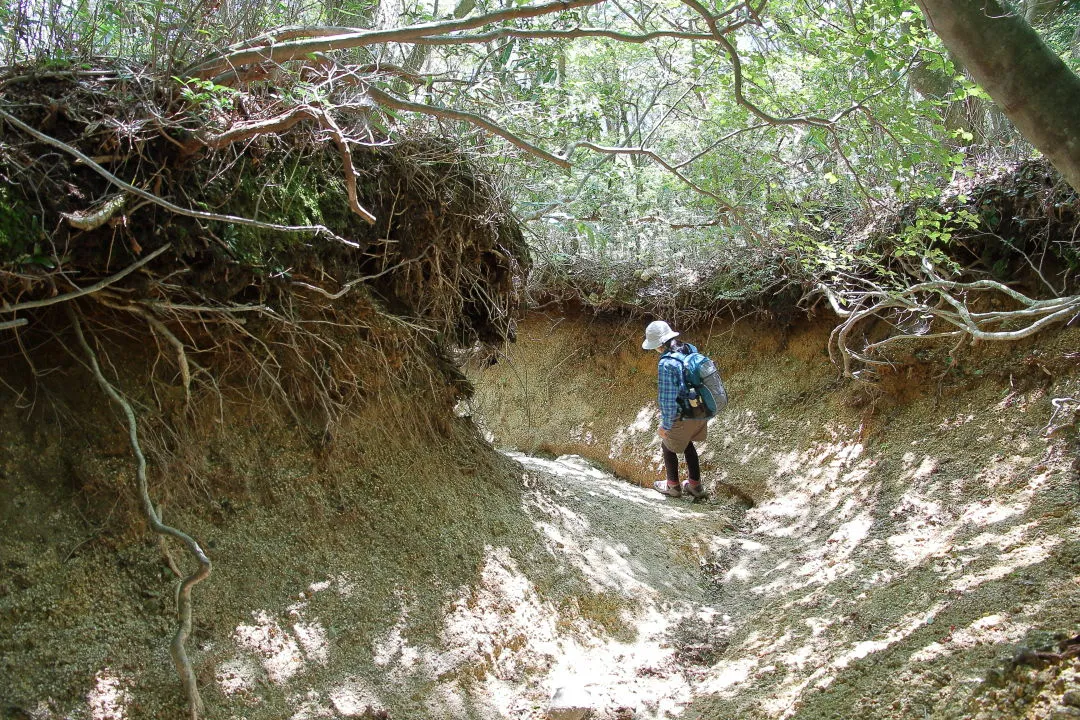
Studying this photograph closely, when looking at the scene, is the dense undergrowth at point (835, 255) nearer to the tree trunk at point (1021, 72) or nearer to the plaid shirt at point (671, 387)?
the plaid shirt at point (671, 387)

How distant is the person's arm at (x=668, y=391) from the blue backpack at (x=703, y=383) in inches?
4.3

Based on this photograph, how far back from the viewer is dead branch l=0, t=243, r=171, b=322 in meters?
2.69

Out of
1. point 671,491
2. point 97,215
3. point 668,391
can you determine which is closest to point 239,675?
point 97,215

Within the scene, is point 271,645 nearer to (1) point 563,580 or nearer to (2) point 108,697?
(2) point 108,697

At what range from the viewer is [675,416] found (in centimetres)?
667

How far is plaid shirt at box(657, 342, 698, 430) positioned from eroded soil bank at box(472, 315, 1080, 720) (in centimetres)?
103

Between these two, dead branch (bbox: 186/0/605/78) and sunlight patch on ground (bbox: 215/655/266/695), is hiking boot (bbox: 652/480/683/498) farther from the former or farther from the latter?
dead branch (bbox: 186/0/605/78)

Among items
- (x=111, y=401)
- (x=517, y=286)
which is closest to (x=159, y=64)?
(x=111, y=401)

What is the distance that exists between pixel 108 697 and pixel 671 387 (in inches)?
199

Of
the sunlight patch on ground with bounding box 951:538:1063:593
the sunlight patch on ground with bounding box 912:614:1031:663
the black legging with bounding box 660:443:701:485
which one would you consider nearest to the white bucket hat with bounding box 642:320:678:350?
the black legging with bounding box 660:443:701:485

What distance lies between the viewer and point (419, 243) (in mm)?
4527

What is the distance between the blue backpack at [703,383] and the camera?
6594 millimetres

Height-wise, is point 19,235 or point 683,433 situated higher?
point 19,235

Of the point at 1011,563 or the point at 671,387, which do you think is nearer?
the point at 1011,563
